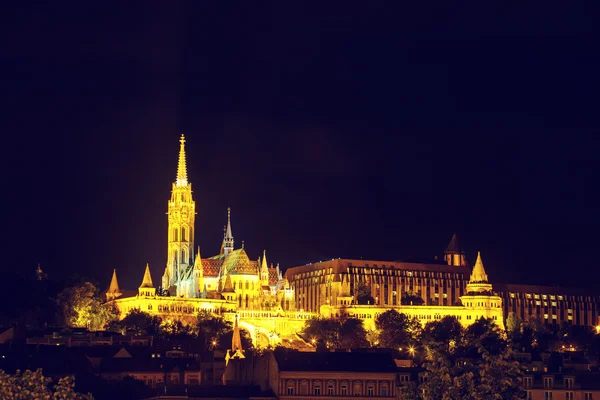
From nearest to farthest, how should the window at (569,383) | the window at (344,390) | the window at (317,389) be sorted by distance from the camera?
the window at (569,383), the window at (317,389), the window at (344,390)

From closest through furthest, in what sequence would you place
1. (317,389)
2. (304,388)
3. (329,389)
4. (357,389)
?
1. (304,388)
2. (317,389)
3. (329,389)
4. (357,389)

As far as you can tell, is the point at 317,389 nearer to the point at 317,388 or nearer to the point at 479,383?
the point at 317,388

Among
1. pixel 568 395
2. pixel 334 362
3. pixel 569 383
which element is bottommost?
pixel 568 395

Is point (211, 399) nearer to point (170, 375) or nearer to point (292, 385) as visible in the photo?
point (292, 385)

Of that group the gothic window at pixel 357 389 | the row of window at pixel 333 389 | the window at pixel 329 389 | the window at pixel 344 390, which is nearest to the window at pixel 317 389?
the row of window at pixel 333 389

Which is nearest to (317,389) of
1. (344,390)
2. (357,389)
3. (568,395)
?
(344,390)

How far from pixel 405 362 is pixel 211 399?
40550mm

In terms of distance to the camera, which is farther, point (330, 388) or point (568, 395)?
point (330, 388)

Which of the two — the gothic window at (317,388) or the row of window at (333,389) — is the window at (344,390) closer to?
the row of window at (333,389)

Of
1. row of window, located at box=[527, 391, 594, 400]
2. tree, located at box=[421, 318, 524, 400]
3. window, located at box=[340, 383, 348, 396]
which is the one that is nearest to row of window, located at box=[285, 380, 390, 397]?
window, located at box=[340, 383, 348, 396]

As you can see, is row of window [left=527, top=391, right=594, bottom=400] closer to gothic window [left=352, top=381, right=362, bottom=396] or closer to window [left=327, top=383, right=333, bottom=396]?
gothic window [left=352, top=381, right=362, bottom=396]

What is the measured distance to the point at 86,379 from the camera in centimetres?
14575

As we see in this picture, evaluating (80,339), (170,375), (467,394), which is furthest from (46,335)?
(467,394)

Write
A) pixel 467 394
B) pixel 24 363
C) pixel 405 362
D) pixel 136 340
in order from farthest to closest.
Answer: pixel 136 340 → pixel 405 362 → pixel 24 363 → pixel 467 394
